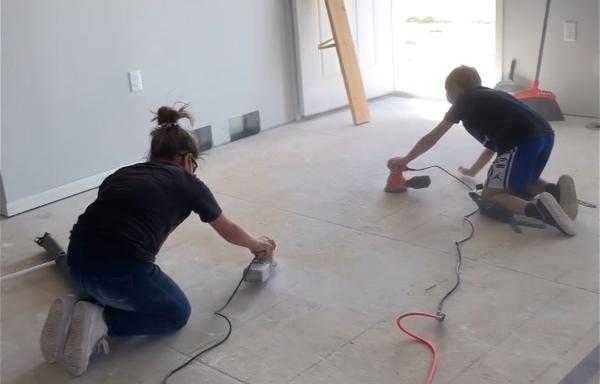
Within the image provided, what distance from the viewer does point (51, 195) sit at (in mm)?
4078

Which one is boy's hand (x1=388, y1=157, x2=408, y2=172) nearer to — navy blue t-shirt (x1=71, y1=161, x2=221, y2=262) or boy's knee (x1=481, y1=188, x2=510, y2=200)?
boy's knee (x1=481, y1=188, x2=510, y2=200)

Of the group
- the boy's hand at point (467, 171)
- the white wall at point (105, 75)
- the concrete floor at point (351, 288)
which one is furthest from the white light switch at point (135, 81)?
the boy's hand at point (467, 171)

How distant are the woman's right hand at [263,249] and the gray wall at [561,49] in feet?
9.49

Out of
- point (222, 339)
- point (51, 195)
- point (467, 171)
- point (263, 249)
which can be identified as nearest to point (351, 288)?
point (263, 249)

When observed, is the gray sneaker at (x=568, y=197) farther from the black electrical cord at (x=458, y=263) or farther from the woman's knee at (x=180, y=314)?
the woman's knee at (x=180, y=314)

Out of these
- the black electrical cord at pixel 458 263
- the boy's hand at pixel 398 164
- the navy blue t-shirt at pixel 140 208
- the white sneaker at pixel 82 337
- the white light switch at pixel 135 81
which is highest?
the white light switch at pixel 135 81

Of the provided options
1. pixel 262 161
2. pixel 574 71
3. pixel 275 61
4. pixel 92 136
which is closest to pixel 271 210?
pixel 262 161

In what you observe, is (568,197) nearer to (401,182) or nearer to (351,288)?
(401,182)

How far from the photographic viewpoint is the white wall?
386cm

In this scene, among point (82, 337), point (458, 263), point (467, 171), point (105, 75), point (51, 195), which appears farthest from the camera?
point (105, 75)

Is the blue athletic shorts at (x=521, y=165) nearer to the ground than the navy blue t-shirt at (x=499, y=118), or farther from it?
nearer to the ground

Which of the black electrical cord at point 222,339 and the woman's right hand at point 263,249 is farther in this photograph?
the woman's right hand at point 263,249

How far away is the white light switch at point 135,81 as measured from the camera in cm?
432

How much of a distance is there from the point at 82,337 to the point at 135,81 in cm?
222
